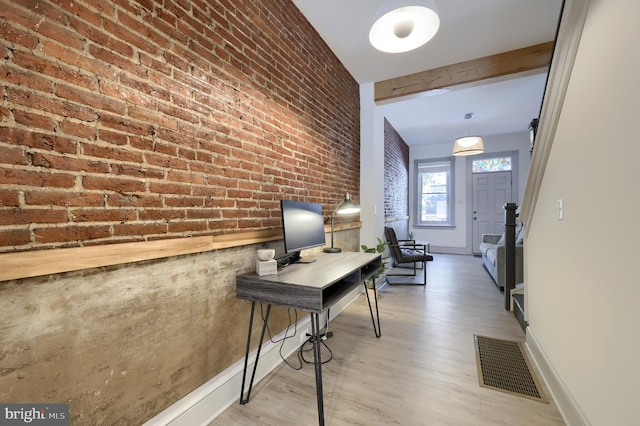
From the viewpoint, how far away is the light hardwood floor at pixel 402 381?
Answer: 153 cm

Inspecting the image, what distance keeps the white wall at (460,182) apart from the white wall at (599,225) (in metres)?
5.56

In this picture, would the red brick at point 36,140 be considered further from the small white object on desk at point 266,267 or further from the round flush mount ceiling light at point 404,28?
the round flush mount ceiling light at point 404,28

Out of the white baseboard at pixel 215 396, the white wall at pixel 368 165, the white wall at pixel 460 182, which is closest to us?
the white baseboard at pixel 215 396

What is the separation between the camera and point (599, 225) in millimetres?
1198

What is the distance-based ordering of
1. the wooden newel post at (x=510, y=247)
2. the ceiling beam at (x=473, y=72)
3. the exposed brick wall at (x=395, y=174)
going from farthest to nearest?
1. the exposed brick wall at (x=395, y=174)
2. the wooden newel post at (x=510, y=247)
3. the ceiling beam at (x=473, y=72)

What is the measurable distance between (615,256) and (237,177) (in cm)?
193

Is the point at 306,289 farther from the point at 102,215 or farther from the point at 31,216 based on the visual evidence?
the point at 31,216

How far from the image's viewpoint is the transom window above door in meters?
6.47

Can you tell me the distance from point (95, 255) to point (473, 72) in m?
3.98

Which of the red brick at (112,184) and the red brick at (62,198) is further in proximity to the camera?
the red brick at (112,184)

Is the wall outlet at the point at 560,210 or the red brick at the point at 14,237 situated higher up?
the wall outlet at the point at 560,210

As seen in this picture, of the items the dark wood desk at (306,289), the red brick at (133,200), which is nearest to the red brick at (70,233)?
the red brick at (133,200)

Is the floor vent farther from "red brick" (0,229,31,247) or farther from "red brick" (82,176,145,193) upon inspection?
"red brick" (0,229,31,247)

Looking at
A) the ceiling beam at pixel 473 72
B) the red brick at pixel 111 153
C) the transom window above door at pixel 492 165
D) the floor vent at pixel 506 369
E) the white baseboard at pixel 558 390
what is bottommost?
the floor vent at pixel 506 369
